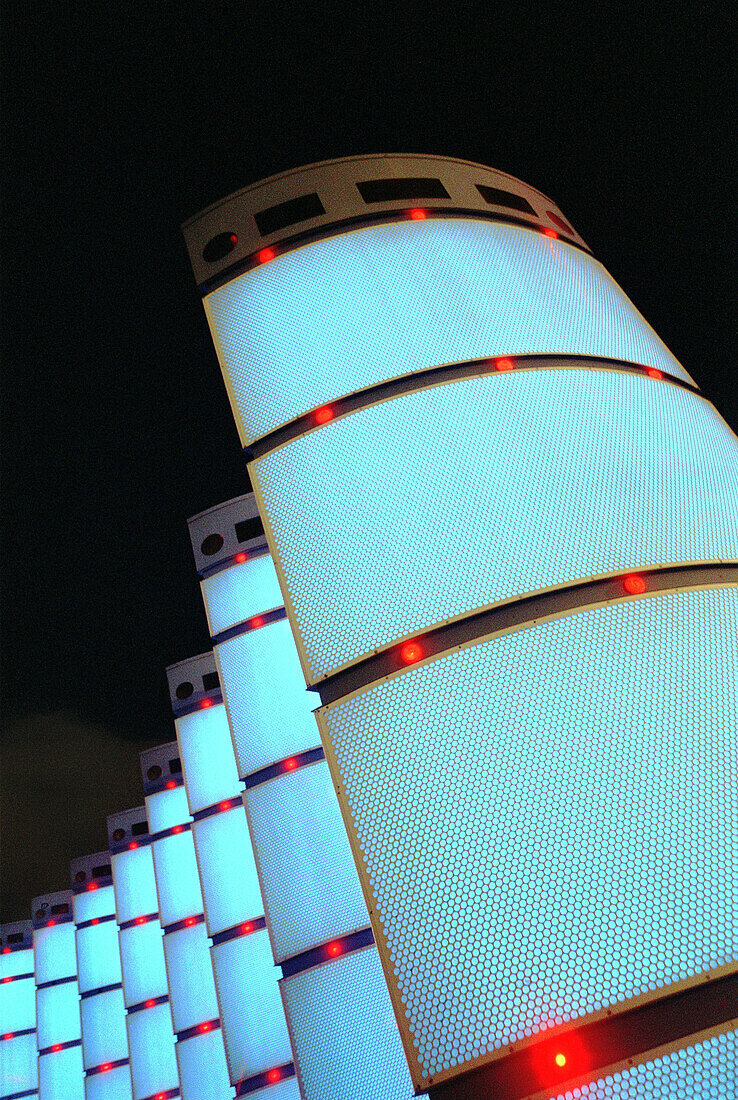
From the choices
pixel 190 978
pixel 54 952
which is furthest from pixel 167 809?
pixel 54 952

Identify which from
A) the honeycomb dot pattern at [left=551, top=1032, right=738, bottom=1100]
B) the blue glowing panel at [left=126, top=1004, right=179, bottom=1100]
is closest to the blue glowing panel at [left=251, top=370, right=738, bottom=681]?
the honeycomb dot pattern at [left=551, top=1032, right=738, bottom=1100]

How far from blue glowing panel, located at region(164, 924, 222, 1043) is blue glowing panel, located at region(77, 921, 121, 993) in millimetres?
7409

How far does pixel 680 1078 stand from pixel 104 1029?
1762 cm

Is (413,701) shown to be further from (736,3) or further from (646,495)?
(736,3)

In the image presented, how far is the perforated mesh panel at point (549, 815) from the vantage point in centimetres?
172

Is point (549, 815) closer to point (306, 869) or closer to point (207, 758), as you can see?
point (306, 869)

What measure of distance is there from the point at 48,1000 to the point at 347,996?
18.7 m

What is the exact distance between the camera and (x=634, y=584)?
2297mm

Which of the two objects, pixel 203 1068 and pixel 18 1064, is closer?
pixel 203 1068

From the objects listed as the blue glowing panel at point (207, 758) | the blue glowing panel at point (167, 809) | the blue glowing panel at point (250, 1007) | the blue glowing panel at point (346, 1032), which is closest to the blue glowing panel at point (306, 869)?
the blue glowing panel at point (346, 1032)

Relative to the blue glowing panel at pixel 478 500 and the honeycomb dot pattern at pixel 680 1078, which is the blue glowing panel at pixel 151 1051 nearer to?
the blue glowing panel at pixel 478 500

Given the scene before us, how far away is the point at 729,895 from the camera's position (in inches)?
69.4

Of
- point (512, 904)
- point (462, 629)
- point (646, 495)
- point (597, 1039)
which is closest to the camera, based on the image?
point (597, 1039)

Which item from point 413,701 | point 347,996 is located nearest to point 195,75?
point 413,701
